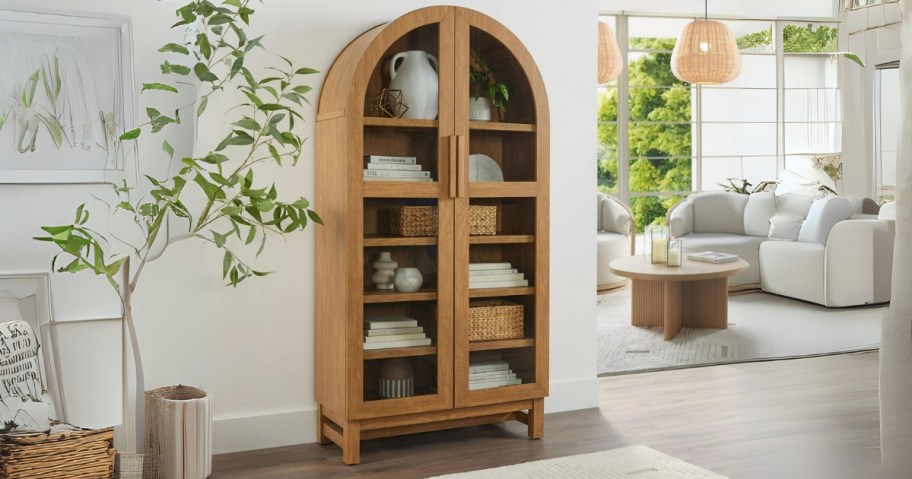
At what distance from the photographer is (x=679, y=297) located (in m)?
5.83

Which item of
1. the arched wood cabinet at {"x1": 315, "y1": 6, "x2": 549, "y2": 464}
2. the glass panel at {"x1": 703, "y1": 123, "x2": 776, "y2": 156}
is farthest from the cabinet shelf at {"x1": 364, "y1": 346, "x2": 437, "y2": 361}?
the glass panel at {"x1": 703, "y1": 123, "x2": 776, "y2": 156}

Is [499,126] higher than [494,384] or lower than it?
higher

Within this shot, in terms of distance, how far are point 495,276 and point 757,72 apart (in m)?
8.25

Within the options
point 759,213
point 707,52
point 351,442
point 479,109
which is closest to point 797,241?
point 759,213

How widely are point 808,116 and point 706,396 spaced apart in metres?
7.66

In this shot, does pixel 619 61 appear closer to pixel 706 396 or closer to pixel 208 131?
pixel 706 396

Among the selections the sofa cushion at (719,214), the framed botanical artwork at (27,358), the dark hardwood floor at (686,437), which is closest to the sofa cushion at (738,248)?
the sofa cushion at (719,214)

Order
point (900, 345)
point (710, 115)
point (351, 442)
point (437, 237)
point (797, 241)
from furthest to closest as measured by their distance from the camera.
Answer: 1. point (710, 115)
2. point (797, 241)
3. point (437, 237)
4. point (351, 442)
5. point (900, 345)

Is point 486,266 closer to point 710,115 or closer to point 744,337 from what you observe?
point 744,337

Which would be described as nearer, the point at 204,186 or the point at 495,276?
the point at 204,186

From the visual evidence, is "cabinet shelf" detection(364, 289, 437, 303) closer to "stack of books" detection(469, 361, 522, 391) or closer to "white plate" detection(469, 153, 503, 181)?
"stack of books" detection(469, 361, 522, 391)

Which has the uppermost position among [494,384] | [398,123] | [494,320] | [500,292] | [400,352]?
[398,123]

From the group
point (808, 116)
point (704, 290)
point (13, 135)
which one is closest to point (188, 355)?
point (13, 135)

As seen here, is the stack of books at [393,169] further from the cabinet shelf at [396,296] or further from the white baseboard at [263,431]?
the white baseboard at [263,431]
